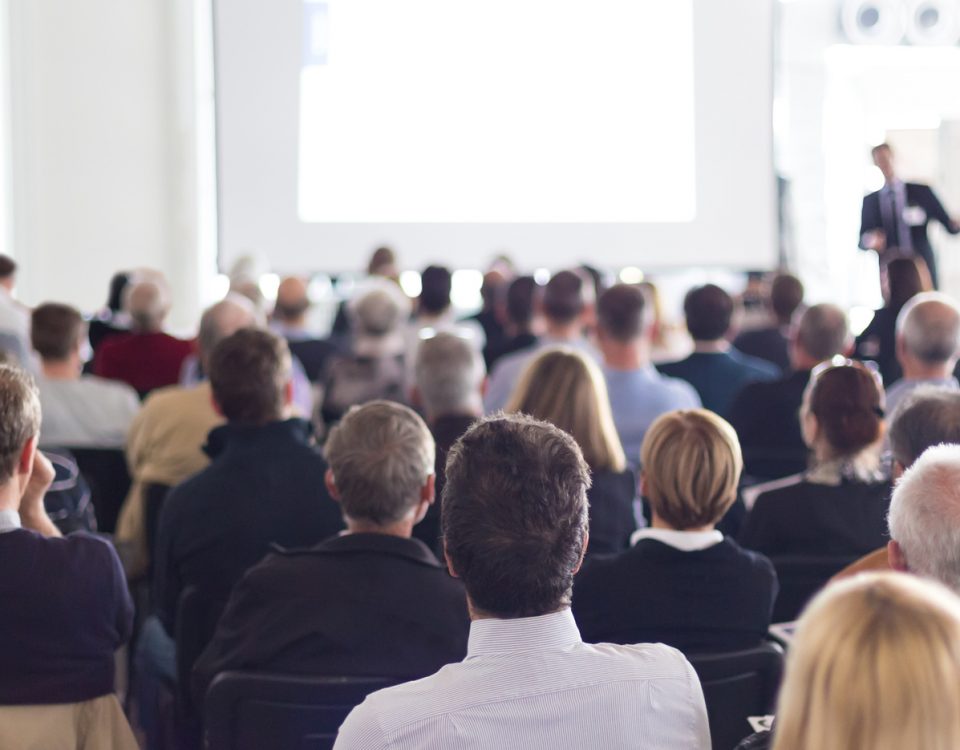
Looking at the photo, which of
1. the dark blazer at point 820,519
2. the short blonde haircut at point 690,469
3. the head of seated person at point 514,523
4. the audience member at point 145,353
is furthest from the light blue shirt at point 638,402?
the head of seated person at point 514,523

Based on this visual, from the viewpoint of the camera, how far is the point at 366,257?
8172 mm

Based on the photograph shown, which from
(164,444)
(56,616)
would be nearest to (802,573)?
(56,616)

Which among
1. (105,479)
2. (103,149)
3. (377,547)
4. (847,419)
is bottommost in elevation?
(105,479)

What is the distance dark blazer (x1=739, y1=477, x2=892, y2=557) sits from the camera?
8.67ft

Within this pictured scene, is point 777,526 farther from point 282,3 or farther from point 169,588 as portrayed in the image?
point 282,3

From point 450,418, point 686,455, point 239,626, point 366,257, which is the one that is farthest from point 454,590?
point 366,257

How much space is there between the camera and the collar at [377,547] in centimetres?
200

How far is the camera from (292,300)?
5629mm

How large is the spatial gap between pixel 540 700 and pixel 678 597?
2.64 ft

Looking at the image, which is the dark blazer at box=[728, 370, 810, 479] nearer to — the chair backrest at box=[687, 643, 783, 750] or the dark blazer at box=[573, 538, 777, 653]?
the dark blazer at box=[573, 538, 777, 653]

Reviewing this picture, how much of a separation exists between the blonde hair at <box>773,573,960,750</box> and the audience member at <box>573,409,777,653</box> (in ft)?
3.92

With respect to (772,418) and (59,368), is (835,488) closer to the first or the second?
(772,418)

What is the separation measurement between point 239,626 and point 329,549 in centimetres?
20

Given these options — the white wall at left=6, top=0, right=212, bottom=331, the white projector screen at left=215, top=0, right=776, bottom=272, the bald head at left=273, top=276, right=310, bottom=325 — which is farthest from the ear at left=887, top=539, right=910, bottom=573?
the white wall at left=6, top=0, right=212, bottom=331
